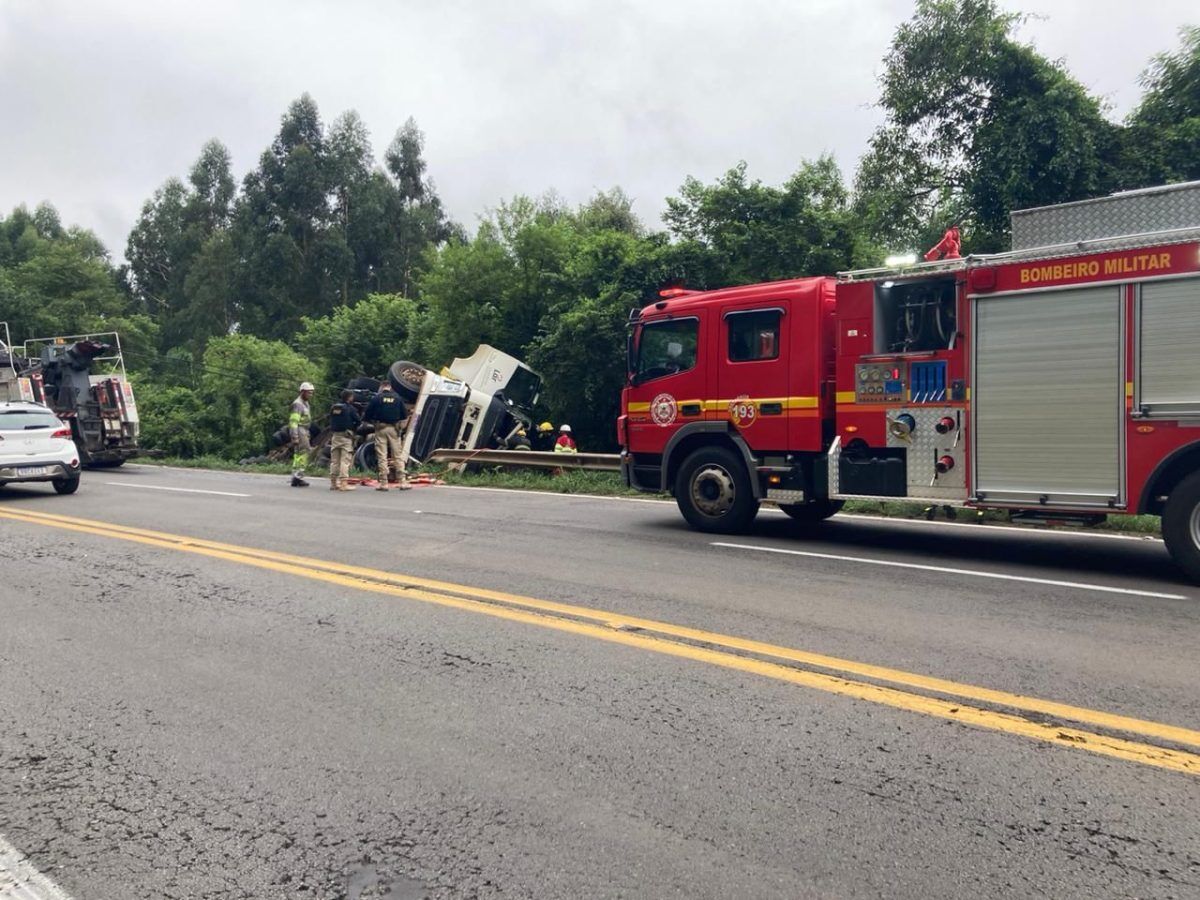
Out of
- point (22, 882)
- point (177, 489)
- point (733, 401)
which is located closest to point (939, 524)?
point (733, 401)

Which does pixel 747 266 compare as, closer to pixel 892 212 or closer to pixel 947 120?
pixel 892 212

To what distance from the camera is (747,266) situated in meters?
20.4

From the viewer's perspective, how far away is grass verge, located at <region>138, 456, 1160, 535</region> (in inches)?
410

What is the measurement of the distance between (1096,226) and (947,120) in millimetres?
11983

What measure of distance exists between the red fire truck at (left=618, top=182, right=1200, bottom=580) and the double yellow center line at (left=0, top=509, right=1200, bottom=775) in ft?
12.2

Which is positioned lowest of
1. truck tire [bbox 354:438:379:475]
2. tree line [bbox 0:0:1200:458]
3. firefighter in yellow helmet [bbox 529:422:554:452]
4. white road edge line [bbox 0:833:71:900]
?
white road edge line [bbox 0:833:71:900]

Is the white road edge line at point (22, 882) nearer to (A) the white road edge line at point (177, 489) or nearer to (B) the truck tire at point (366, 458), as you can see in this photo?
(A) the white road edge line at point (177, 489)

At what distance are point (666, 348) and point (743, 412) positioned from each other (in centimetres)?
133

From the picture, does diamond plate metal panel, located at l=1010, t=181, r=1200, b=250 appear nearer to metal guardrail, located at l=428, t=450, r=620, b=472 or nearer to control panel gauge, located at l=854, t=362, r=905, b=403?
control panel gauge, located at l=854, t=362, r=905, b=403

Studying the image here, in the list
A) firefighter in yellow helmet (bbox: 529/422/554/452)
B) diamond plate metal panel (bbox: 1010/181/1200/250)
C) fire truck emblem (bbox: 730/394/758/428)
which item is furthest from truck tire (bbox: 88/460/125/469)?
diamond plate metal panel (bbox: 1010/181/1200/250)

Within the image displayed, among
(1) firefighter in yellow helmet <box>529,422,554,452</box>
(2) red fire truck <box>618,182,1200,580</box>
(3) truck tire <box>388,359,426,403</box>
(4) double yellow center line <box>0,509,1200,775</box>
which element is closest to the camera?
(4) double yellow center line <box>0,509,1200,775</box>

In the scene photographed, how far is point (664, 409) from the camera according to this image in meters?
10.8

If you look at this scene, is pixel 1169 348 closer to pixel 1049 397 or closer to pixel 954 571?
pixel 1049 397

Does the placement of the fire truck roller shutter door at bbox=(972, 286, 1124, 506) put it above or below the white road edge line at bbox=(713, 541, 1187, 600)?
above
